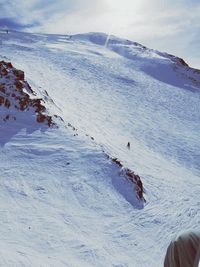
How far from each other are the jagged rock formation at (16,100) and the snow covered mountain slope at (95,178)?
0.70 m

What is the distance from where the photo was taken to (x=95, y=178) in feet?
42.9

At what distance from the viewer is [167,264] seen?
1.48 m

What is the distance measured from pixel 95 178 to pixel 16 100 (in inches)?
208

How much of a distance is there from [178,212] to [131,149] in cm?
586

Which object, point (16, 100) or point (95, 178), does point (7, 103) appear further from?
point (95, 178)

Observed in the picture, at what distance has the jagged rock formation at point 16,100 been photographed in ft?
50.5

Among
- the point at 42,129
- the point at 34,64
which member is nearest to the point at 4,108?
the point at 42,129

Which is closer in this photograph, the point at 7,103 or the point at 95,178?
the point at 95,178

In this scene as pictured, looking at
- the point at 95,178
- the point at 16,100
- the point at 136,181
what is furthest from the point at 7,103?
the point at 136,181

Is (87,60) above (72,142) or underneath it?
above

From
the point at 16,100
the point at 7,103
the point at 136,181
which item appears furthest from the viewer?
the point at 16,100

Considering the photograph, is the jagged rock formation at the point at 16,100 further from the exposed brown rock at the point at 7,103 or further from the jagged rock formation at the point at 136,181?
the jagged rock formation at the point at 136,181

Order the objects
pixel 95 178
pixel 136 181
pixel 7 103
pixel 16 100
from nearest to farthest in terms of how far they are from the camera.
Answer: pixel 95 178
pixel 136 181
pixel 7 103
pixel 16 100

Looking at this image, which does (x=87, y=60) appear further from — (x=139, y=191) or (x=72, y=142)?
(x=139, y=191)
